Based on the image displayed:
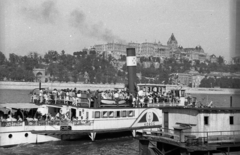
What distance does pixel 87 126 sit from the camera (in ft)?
69.5

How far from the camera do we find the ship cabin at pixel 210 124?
13316mm

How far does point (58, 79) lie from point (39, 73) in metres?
8.51

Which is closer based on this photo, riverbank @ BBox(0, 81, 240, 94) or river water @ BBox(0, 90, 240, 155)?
river water @ BBox(0, 90, 240, 155)

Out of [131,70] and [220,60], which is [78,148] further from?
[220,60]

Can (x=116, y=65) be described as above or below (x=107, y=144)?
above

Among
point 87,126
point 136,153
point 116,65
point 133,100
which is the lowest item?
point 136,153

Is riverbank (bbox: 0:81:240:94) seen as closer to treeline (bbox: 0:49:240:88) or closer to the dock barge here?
treeline (bbox: 0:49:240:88)

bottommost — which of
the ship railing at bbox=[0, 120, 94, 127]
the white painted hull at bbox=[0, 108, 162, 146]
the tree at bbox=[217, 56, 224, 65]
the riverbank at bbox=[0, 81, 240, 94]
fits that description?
the white painted hull at bbox=[0, 108, 162, 146]

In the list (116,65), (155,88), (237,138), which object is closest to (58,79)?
(116,65)

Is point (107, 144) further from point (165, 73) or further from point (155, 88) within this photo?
point (165, 73)

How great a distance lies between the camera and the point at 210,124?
45.6ft

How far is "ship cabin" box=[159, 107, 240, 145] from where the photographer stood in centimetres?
1332

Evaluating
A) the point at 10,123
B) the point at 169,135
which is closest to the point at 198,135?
the point at 169,135

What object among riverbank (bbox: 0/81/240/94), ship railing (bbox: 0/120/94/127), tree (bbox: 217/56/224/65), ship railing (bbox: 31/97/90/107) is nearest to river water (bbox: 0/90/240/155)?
ship railing (bbox: 0/120/94/127)
